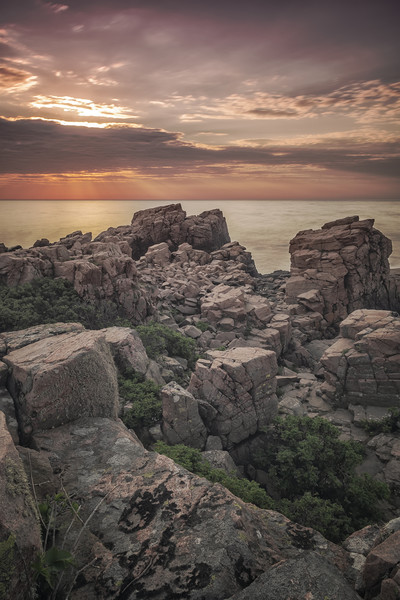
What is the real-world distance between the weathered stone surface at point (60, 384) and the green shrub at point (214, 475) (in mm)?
3952

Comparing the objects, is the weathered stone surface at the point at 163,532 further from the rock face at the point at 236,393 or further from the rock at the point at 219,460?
the rock face at the point at 236,393

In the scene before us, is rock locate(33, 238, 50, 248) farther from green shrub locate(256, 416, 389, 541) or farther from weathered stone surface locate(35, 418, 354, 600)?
weathered stone surface locate(35, 418, 354, 600)

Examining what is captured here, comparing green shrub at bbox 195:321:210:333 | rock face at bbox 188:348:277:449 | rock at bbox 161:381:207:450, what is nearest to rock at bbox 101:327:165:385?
rock at bbox 161:381:207:450

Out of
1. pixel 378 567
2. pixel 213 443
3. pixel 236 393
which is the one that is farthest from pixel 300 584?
pixel 236 393

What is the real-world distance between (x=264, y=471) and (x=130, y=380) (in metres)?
8.20

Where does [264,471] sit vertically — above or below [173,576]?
below

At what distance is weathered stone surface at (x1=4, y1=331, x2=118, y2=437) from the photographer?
26.6 ft

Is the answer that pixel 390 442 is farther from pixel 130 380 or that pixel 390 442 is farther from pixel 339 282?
pixel 339 282

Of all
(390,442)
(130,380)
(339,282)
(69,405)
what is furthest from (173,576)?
(339,282)

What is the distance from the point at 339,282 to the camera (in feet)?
→ 143

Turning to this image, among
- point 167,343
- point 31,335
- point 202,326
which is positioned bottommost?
point 202,326

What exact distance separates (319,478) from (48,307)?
1913cm

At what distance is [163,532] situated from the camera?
17.0 feet

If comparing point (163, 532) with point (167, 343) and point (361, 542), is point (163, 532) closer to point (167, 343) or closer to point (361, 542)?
point (361, 542)
